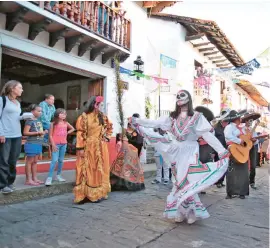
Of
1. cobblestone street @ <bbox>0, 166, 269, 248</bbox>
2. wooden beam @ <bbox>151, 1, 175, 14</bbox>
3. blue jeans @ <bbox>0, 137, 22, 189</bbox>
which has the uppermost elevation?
wooden beam @ <bbox>151, 1, 175, 14</bbox>

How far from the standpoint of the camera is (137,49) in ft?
33.0

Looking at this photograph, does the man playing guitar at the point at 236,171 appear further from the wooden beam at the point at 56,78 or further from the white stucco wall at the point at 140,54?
the wooden beam at the point at 56,78

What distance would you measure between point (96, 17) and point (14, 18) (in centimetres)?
249

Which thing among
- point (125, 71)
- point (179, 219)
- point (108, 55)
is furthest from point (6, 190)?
point (125, 71)

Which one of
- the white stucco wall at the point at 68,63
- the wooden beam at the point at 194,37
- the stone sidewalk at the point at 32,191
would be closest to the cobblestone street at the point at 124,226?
the stone sidewalk at the point at 32,191

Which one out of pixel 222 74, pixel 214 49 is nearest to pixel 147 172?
pixel 222 74

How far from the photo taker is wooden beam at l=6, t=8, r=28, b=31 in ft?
18.3

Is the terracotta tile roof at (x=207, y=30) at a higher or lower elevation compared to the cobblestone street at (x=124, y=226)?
higher

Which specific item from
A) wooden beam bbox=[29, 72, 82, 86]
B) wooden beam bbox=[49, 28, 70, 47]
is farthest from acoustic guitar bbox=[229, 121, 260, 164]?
wooden beam bbox=[29, 72, 82, 86]

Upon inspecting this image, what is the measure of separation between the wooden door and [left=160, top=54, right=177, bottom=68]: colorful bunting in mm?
4077

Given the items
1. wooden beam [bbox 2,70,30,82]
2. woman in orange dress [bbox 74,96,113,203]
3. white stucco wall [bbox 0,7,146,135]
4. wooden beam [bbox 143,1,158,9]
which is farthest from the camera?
wooden beam [bbox 143,1,158,9]

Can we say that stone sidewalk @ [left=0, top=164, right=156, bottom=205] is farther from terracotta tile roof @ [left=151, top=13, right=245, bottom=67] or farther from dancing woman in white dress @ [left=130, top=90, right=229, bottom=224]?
terracotta tile roof @ [left=151, top=13, right=245, bottom=67]

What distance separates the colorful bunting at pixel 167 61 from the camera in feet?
39.1

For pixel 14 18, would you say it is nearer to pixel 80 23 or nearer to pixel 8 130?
pixel 80 23
